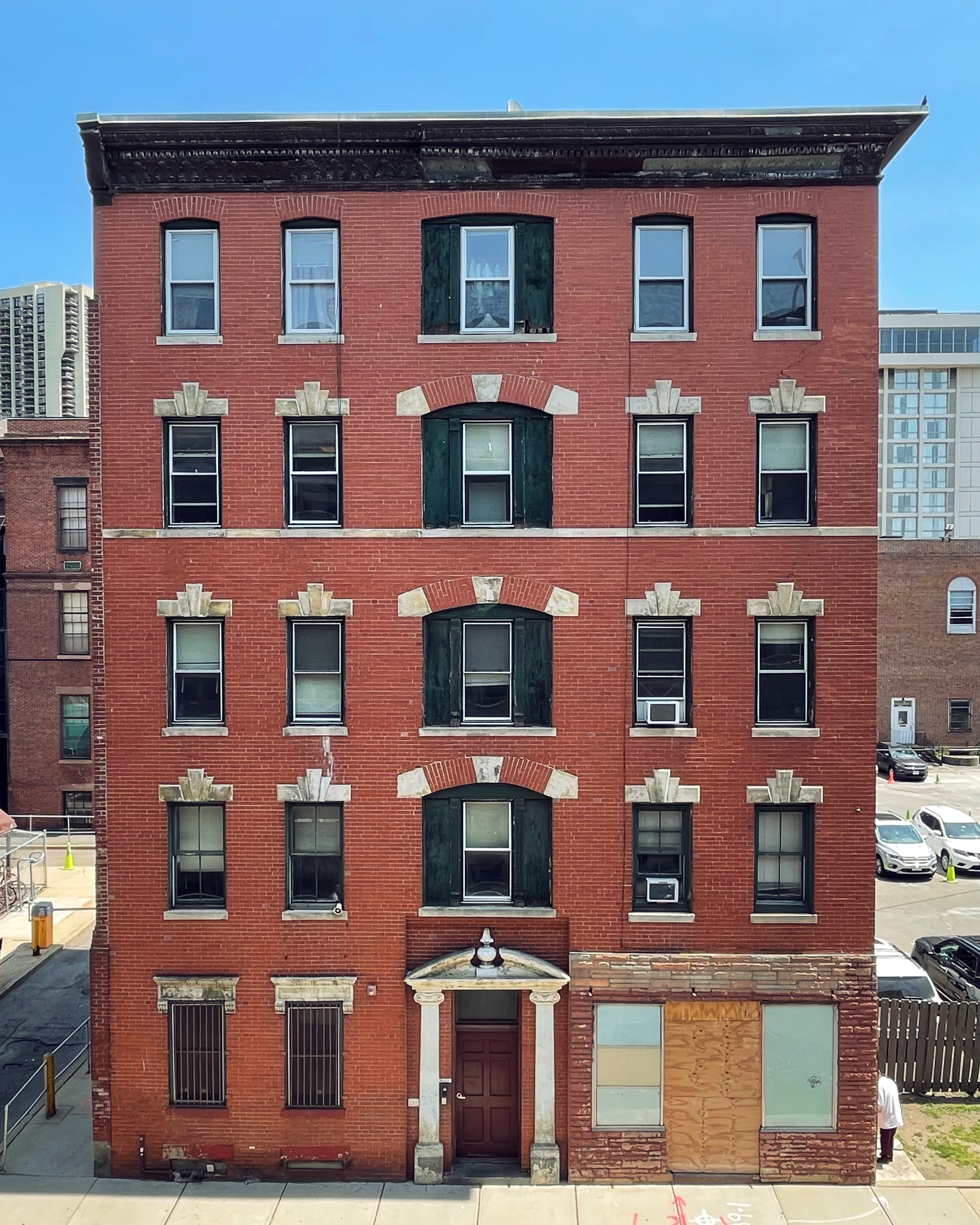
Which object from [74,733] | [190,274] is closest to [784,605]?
[190,274]

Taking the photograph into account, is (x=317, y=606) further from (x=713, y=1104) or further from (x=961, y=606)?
(x=961, y=606)

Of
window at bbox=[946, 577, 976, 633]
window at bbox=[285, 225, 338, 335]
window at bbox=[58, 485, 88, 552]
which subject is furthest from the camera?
window at bbox=[946, 577, 976, 633]

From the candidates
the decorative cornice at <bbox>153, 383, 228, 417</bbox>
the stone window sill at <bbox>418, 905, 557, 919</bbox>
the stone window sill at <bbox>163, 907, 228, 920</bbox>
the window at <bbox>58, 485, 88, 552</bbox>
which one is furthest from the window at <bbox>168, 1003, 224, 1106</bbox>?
the window at <bbox>58, 485, 88, 552</bbox>

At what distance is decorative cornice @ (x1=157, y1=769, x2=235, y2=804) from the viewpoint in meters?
13.4

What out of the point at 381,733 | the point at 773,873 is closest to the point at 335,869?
the point at 381,733

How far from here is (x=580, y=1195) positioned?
504 inches

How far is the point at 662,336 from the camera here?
518 inches

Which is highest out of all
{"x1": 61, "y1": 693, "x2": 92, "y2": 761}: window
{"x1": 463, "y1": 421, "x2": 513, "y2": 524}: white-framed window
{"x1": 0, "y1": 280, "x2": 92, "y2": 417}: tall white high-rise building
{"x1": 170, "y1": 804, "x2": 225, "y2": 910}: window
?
{"x1": 0, "y1": 280, "x2": 92, "y2": 417}: tall white high-rise building

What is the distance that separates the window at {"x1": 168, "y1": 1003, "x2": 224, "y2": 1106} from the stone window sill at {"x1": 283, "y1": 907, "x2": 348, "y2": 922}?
5.94 ft

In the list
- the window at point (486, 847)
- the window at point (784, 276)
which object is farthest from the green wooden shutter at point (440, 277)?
the window at point (486, 847)

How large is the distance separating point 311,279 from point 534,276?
3.52 metres

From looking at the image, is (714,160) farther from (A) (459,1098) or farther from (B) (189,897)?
(A) (459,1098)

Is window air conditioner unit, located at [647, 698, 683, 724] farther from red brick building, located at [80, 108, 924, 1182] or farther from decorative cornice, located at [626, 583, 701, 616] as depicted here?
decorative cornice, located at [626, 583, 701, 616]

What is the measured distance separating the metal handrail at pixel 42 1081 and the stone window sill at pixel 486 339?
12.5m
